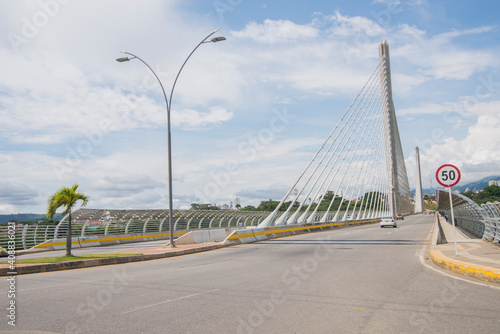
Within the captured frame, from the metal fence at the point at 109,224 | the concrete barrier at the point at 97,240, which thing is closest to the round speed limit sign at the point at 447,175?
the metal fence at the point at 109,224

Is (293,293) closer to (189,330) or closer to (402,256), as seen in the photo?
(189,330)

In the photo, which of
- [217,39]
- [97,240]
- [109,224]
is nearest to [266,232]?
[97,240]

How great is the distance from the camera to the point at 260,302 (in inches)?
261

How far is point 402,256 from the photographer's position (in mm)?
13641

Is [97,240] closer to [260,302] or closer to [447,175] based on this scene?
[447,175]

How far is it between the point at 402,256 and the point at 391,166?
5918cm

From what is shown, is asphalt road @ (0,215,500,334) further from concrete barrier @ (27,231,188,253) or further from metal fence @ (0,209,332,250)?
concrete barrier @ (27,231,188,253)

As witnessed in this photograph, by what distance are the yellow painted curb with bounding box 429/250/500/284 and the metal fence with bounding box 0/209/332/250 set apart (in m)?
14.4

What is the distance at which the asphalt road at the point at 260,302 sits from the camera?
17.2 ft

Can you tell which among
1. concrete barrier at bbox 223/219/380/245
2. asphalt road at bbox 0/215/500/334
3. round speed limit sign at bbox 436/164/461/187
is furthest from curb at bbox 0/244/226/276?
round speed limit sign at bbox 436/164/461/187

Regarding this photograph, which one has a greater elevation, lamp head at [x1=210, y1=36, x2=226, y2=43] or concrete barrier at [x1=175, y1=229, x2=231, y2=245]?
lamp head at [x1=210, y1=36, x2=226, y2=43]

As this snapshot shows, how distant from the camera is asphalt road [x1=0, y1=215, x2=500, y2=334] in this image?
5.25 metres

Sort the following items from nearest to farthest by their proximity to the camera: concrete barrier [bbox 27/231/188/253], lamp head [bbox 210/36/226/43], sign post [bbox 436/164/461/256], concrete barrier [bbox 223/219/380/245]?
1. sign post [bbox 436/164/461/256]
2. lamp head [bbox 210/36/226/43]
3. concrete barrier [bbox 223/219/380/245]
4. concrete barrier [bbox 27/231/188/253]

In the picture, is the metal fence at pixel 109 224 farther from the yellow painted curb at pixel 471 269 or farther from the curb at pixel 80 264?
the yellow painted curb at pixel 471 269
